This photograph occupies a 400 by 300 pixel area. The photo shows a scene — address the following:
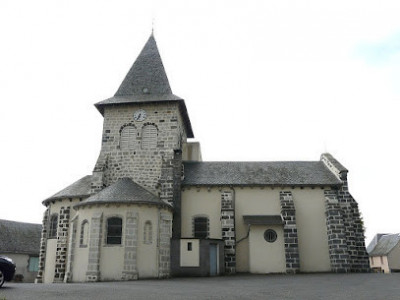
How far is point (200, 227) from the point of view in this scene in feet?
86.3

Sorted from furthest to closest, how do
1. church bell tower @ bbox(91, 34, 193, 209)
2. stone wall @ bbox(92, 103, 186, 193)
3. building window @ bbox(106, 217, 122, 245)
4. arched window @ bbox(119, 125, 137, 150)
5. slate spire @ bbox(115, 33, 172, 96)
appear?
slate spire @ bbox(115, 33, 172, 96)
arched window @ bbox(119, 125, 137, 150)
stone wall @ bbox(92, 103, 186, 193)
church bell tower @ bbox(91, 34, 193, 209)
building window @ bbox(106, 217, 122, 245)

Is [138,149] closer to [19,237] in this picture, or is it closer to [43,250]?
[43,250]

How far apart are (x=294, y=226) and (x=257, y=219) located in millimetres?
2452

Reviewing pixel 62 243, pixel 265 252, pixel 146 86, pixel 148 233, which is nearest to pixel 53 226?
pixel 62 243

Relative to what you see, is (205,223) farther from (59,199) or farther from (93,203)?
(59,199)

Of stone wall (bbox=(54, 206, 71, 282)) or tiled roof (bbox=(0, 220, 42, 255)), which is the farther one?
tiled roof (bbox=(0, 220, 42, 255))

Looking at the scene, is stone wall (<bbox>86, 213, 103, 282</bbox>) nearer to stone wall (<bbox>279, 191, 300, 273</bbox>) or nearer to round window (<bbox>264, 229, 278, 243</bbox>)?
round window (<bbox>264, 229, 278, 243</bbox>)

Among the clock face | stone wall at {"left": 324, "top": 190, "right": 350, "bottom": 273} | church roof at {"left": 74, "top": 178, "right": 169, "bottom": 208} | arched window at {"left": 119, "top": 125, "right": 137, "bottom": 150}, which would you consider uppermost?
the clock face

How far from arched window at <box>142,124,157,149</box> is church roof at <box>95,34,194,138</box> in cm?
198

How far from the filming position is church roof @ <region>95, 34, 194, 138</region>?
28.5 meters

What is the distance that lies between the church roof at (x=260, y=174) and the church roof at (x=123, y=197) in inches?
172

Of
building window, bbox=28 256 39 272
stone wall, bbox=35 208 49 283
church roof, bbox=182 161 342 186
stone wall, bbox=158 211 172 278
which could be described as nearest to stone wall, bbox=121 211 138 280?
stone wall, bbox=158 211 172 278

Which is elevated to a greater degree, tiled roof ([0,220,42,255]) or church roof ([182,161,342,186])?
church roof ([182,161,342,186])

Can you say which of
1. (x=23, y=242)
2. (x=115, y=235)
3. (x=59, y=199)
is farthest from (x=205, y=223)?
(x=23, y=242)
